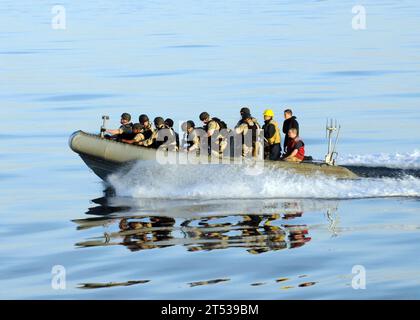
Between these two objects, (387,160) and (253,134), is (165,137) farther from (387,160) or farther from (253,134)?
(387,160)

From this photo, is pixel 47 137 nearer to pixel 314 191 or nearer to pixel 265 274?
pixel 314 191

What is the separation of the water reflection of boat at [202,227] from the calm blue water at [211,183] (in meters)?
0.05

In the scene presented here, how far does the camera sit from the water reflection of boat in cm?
2131

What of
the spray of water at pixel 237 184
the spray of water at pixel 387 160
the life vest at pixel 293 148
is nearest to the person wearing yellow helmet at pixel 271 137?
the life vest at pixel 293 148

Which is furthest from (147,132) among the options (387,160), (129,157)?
(387,160)

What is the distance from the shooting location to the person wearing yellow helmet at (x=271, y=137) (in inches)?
1056

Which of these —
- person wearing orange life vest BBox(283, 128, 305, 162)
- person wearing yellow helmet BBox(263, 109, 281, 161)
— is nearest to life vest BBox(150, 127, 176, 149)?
person wearing yellow helmet BBox(263, 109, 281, 161)

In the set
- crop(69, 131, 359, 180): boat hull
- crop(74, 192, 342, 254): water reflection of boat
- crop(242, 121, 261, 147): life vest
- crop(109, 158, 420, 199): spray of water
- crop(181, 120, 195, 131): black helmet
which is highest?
crop(181, 120, 195, 131): black helmet

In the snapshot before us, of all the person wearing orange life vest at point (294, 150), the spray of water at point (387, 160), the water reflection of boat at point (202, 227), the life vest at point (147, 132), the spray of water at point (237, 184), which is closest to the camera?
the water reflection of boat at point (202, 227)

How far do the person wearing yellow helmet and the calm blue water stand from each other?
32.3 inches

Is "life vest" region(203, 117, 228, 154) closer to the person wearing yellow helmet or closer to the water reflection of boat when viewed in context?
the person wearing yellow helmet

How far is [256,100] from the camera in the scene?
43.2m

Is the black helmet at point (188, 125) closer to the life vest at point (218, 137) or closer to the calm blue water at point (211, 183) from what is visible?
the life vest at point (218, 137)

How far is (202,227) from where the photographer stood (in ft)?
74.9
